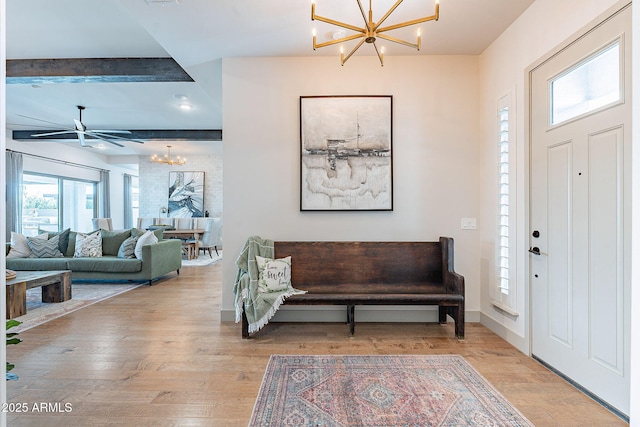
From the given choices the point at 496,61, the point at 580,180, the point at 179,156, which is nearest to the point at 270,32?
the point at 496,61

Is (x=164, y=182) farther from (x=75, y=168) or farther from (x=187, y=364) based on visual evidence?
(x=187, y=364)

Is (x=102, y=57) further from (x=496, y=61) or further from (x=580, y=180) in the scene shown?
(x=580, y=180)

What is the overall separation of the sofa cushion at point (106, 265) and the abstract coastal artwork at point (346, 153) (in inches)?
135

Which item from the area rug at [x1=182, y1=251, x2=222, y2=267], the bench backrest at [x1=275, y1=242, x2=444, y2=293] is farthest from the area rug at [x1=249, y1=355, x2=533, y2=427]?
the area rug at [x1=182, y1=251, x2=222, y2=267]

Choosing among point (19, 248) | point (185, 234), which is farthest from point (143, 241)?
point (185, 234)

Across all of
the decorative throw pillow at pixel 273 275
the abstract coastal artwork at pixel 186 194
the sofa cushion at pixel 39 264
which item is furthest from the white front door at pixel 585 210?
the abstract coastal artwork at pixel 186 194

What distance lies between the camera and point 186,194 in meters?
10.3

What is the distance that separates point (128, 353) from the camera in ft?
8.85

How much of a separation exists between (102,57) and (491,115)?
4.69 meters

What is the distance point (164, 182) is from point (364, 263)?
9.19 metres

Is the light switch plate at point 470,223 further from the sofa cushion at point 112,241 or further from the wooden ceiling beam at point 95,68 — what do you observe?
the sofa cushion at point 112,241

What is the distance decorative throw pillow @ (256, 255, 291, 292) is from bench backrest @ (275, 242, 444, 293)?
0.21 m

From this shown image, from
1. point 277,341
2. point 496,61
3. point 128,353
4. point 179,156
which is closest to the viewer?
point 128,353

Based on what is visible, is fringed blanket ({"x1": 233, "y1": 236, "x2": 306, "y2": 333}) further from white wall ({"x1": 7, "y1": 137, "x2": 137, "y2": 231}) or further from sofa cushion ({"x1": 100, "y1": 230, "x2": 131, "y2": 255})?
white wall ({"x1": 7, "y1": 137, "x2": 137, "y2": 231})
